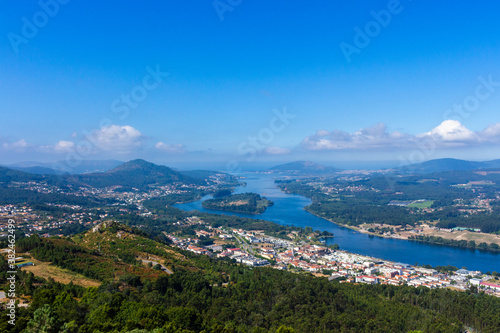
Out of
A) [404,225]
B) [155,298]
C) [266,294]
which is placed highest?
[155,298]

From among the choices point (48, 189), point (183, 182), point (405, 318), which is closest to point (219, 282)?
point (405, 318)

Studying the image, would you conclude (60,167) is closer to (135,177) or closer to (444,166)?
(135,177)

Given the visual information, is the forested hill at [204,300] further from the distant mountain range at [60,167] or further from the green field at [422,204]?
the distant mountain range at [60,167]

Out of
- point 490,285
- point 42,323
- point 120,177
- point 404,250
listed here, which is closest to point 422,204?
point 404,250

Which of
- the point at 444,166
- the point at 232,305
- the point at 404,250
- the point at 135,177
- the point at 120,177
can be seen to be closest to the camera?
the point at 232,305

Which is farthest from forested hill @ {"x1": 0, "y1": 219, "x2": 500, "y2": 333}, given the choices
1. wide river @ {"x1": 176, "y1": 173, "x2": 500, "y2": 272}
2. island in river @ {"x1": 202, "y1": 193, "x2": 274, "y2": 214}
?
island in river @ {"x1": 202, "y1": 193, "x2": 274, "y2": 214}

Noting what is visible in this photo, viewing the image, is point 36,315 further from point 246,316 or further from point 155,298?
point 246,316

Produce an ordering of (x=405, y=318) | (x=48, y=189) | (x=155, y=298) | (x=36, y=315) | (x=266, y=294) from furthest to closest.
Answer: (x=48, y=189)
(x=266, y=294)
(x=405, y=318)
(x=155, y=298)
(x=36, y=315)

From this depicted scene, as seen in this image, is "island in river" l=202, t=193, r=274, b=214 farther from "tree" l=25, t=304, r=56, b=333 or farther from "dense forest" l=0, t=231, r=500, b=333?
"tree" l=25, t=304, r=56, b=333
